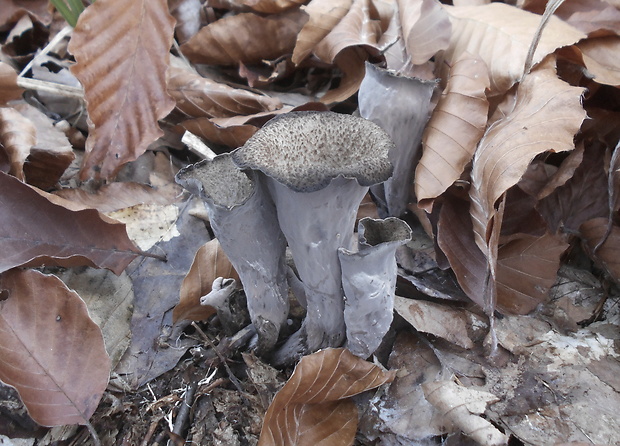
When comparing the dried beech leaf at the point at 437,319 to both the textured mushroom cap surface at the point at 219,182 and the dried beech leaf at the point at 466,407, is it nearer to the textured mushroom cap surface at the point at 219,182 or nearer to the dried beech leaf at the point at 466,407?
the dried beech leaf at the point at 466,407

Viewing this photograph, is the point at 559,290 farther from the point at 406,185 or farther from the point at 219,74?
the point at 219,74

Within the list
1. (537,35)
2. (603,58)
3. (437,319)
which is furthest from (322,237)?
(603,58)

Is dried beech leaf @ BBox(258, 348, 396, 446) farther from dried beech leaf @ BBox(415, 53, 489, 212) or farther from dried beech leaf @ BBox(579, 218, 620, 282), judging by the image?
dried beech leaf @ BBox(579, 218, 620, 282)

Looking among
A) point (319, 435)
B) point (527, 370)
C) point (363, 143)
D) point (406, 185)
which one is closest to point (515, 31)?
point (406, 185)

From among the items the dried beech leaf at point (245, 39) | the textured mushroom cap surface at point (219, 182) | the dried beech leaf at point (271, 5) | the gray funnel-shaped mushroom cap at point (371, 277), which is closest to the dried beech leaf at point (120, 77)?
the dried beech leaf at point (245, 39)

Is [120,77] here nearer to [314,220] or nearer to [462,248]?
[314,220]

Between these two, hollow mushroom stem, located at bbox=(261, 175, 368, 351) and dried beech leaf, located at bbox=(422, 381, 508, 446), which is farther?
dried beech leaf, located at bbox=(422, 381, 508, 446)

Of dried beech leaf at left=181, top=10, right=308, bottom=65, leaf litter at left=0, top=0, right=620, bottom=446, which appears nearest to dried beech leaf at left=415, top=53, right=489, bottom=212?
leaf litter at left=0, top=0, right=620, bottom=446
